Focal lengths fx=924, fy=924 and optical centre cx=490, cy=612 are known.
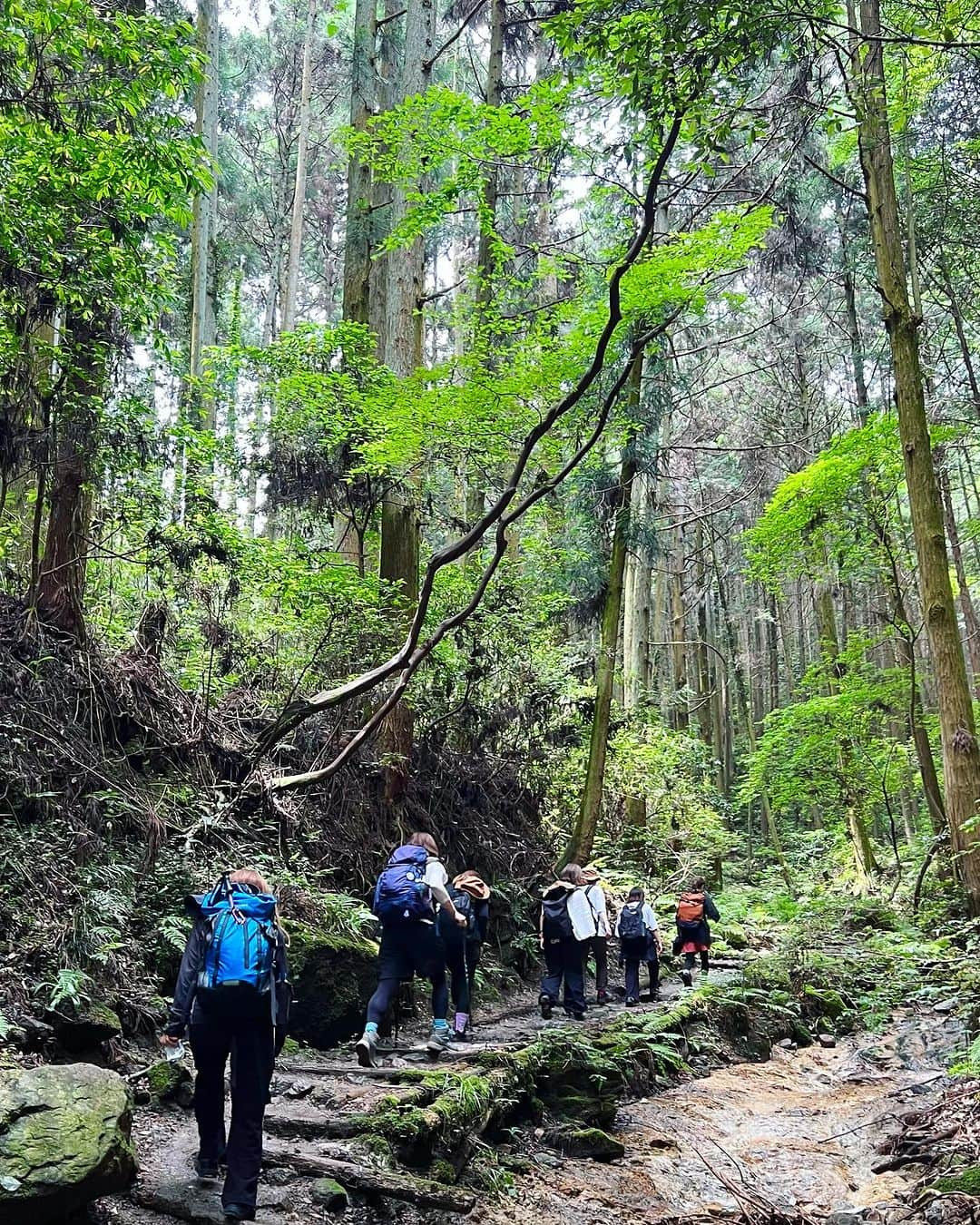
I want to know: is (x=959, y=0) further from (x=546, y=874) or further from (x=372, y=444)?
(x=546, y=874)

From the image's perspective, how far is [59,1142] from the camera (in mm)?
4289

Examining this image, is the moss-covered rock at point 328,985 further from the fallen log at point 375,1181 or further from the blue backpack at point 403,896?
the fallen log at point 375,1181

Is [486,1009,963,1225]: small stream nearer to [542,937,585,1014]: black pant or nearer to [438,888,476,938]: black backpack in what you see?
[542,937,585,1014]: black pant

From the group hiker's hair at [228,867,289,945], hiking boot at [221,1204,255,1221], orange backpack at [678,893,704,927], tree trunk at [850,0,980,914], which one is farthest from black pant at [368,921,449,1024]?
orange backpack at [678,893,704,927]

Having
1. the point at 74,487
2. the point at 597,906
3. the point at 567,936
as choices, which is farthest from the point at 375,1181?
the point at 74,487

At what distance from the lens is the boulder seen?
632 cm

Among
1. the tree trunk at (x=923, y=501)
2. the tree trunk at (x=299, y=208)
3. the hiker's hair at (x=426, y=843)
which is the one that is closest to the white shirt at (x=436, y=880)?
the hiker's hair at (x=426, y=843)

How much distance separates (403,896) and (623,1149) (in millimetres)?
2759

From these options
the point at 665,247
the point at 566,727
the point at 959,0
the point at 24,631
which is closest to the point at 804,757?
the point at 566,727

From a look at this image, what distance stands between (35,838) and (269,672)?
423cm

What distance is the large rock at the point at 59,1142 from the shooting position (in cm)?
407

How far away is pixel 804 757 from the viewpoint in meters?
20.6

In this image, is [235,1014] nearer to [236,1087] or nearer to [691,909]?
[236,1087]

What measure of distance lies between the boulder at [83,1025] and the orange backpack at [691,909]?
9.26m
